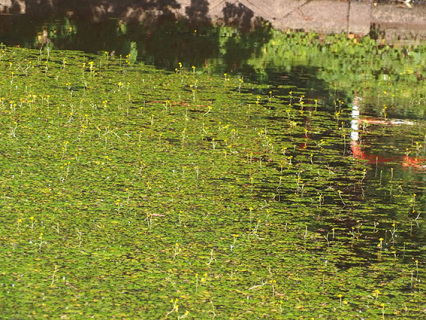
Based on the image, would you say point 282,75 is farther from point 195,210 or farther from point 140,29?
point 195,210

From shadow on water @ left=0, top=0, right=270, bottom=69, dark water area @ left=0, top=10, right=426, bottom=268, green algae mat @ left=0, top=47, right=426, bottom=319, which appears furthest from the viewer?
shadow on water @ left=0, top=0, right=270, bottom=69

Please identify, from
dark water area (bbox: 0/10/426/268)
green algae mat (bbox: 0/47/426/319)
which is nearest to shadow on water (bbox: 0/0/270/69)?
dark water area (bbox: 0/10/426/268)

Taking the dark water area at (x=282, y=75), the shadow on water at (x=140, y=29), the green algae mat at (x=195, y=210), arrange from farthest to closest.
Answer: the shadow on water at (x=140, y=29) → the dark water area at (x=282, y=75) → the green algae mat at (x=195, y=210)

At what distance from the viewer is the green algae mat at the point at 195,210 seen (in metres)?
5.46

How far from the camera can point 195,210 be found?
698 centimetres

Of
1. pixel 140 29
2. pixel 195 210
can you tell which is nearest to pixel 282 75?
pixel 140 29

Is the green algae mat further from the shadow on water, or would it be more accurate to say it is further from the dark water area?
the shadow on water

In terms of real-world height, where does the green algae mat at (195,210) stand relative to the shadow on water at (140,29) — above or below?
below

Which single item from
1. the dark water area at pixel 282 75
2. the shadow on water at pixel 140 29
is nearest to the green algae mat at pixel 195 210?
the dark water area at pixel 282 75

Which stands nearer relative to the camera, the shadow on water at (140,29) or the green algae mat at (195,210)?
the green algae mat at (195,210)

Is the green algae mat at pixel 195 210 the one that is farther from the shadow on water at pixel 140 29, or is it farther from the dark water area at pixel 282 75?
the shadow on water at pixel 140 29

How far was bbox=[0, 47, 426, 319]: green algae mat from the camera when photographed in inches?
215

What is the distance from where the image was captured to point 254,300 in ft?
17.9

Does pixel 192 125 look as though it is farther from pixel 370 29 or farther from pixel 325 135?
pixel 370 29
